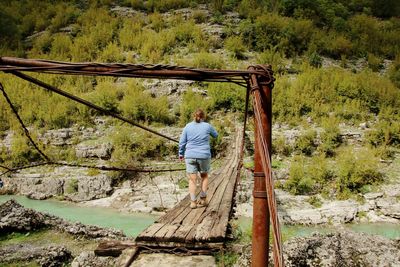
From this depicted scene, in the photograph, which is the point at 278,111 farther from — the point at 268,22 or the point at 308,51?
the point at 268,22

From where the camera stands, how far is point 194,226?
4262 mm

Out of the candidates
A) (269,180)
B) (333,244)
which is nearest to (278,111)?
(333,244)

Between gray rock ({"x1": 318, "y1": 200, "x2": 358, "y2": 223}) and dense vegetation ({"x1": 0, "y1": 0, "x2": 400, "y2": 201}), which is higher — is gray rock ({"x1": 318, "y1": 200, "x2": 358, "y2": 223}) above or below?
below

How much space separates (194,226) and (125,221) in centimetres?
441

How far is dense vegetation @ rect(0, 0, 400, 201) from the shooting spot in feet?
37.4

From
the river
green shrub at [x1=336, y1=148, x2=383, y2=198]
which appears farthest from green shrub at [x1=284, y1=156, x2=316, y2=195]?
the river

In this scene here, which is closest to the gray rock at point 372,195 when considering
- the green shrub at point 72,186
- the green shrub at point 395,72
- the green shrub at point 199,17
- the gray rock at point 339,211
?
the gray rock at point 339,211

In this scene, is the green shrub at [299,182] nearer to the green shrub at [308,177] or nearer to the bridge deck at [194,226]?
the green shrub at [308,177]

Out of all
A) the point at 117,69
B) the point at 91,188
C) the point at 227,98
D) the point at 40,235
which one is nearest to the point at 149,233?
the point at 117,69

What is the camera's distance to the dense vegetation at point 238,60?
11.4 m

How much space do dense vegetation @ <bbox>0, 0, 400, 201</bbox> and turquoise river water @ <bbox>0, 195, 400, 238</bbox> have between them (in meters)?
1.61

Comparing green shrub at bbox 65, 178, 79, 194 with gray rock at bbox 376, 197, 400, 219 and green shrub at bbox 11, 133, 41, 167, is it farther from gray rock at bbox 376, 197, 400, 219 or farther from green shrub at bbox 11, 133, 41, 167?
gray rock at bbox 376, 197, 400, 219

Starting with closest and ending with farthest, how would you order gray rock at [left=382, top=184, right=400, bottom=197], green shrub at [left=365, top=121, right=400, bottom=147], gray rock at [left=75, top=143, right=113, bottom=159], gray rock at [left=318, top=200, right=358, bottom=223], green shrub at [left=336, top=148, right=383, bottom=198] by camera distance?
1. gray rock at [left=318, top=200, right=358, bottom=223]
2. gray rock at [left=382, top=184, right=400, bottom=197]
3. green shrub at [left=336, top=148, right=383, bottom=198]
4. green shrub at [left=365, top=121, right=400, bottom=147]
5. gray rock at [left=75, top=143, right=113, bottom=159]

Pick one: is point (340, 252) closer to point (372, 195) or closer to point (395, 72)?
point (372, 195)
